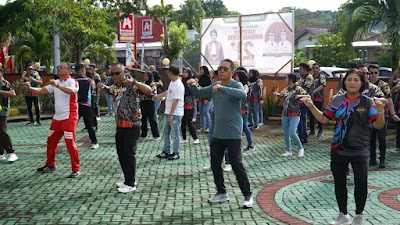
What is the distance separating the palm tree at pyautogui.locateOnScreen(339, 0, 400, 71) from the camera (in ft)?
50.1

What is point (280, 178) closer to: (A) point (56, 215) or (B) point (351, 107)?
(B) point (351, 107)

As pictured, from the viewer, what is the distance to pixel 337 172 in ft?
17.3

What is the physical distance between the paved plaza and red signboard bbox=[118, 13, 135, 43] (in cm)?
1596

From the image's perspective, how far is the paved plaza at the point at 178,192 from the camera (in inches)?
227

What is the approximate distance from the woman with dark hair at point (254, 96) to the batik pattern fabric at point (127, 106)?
750 cm

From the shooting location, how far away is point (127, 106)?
6.93 m

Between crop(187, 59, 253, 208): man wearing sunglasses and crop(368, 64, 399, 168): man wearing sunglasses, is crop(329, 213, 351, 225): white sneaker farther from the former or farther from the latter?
crop(368, 64, 399, 168): man wearing sunglasses

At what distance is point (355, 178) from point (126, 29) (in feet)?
74.0

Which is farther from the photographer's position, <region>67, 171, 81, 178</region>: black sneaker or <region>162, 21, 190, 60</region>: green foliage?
<region>162, 21, 190, 60</region>: green foliage

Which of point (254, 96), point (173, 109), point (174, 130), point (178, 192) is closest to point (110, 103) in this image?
point (254, 96)

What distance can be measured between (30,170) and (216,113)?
3.78 m

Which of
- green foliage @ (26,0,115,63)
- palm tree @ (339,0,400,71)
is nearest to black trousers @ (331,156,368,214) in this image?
palm tree @ (339,0,400,71)

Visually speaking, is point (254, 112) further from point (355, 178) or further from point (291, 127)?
point (355, 178)

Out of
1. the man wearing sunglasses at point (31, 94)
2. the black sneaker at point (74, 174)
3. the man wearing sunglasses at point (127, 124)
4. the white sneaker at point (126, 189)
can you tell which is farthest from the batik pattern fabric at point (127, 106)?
the man wearing sunglasses at point (31, 94)
